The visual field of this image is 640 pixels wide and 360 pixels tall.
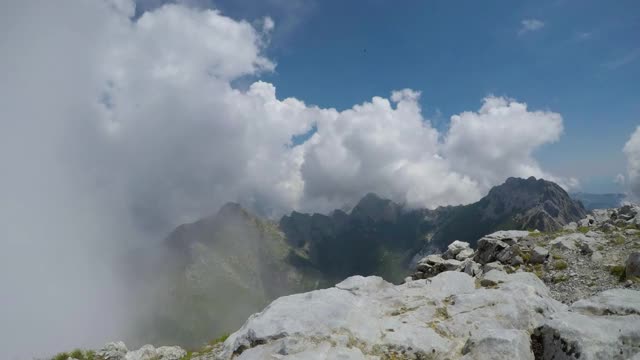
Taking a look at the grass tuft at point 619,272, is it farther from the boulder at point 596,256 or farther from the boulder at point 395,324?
the boulder at point 395,324

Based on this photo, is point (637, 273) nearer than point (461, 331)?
No

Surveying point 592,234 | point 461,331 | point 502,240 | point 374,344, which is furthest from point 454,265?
point 374,344

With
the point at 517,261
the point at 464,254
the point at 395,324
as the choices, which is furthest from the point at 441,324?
the point at 464,254

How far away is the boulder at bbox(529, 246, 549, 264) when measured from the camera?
39.1 metres

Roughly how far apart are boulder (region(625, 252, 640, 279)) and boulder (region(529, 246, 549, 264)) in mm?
7448

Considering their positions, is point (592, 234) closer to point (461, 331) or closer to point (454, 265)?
point (454, 265)

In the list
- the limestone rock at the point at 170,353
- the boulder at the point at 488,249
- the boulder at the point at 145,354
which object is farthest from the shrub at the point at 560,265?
the boulder at the point at 145,354

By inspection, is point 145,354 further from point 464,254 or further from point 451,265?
point 464,254

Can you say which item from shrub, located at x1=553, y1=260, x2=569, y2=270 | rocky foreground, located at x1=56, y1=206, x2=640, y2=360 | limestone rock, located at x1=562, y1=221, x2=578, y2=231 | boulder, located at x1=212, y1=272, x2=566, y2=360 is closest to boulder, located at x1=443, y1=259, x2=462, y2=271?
shrub, located at x1=553, y1=260, x2=569, y2=270

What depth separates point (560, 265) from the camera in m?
36.8

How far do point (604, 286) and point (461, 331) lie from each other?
773 inches

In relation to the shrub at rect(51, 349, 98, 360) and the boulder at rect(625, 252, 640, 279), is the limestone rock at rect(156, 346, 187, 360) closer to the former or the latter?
the shrub at rect(51, 349, 98, 360)

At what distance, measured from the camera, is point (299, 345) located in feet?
53.5

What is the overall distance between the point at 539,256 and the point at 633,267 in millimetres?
8313
